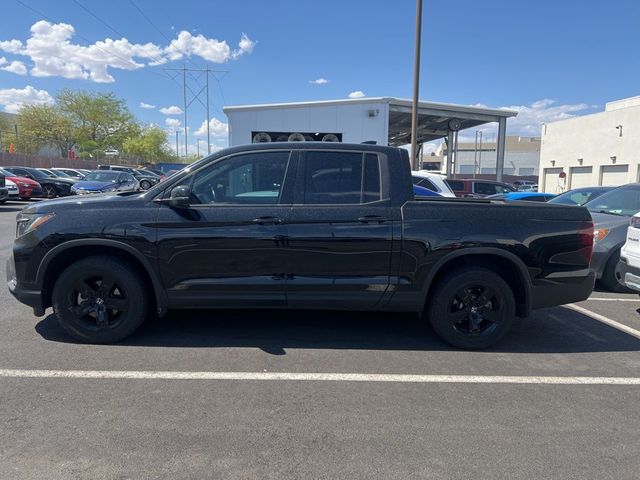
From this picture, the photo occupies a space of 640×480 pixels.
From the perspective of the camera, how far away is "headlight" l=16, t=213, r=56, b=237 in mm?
4250

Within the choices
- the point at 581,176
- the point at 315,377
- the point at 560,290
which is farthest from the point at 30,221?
the point at 581,176

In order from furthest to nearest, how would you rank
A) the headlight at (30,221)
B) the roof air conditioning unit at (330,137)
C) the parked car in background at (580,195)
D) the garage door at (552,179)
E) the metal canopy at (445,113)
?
the garage door at (552,179) → the metal canopy at (445,113) → the roof air conditioning unit at (330,137) → the parked car in background at (580,195) → the headlight at (30,221)

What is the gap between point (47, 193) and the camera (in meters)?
21.8

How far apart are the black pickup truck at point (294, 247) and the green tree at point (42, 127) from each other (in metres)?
59.1

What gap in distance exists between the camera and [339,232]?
167 inches

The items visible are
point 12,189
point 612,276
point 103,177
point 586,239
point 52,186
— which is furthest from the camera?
point 52,186

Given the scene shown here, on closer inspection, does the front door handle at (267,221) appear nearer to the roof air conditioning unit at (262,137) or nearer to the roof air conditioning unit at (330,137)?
the roof air conditioning unit at (330,137)

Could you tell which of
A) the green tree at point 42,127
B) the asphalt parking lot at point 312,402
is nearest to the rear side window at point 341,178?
the asphalt parking lot at point 312,402

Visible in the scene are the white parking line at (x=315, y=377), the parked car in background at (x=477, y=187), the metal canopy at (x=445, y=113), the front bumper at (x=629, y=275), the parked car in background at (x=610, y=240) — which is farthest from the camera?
the metal canopy at (x=445, y=113)

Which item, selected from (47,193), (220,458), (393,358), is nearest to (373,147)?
(393,358)

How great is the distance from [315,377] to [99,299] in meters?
2.19

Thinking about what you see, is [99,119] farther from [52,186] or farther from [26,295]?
[26,295]

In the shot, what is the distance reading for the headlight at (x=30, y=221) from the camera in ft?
13.9

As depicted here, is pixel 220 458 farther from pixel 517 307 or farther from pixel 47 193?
Answer: pixel 47 193
